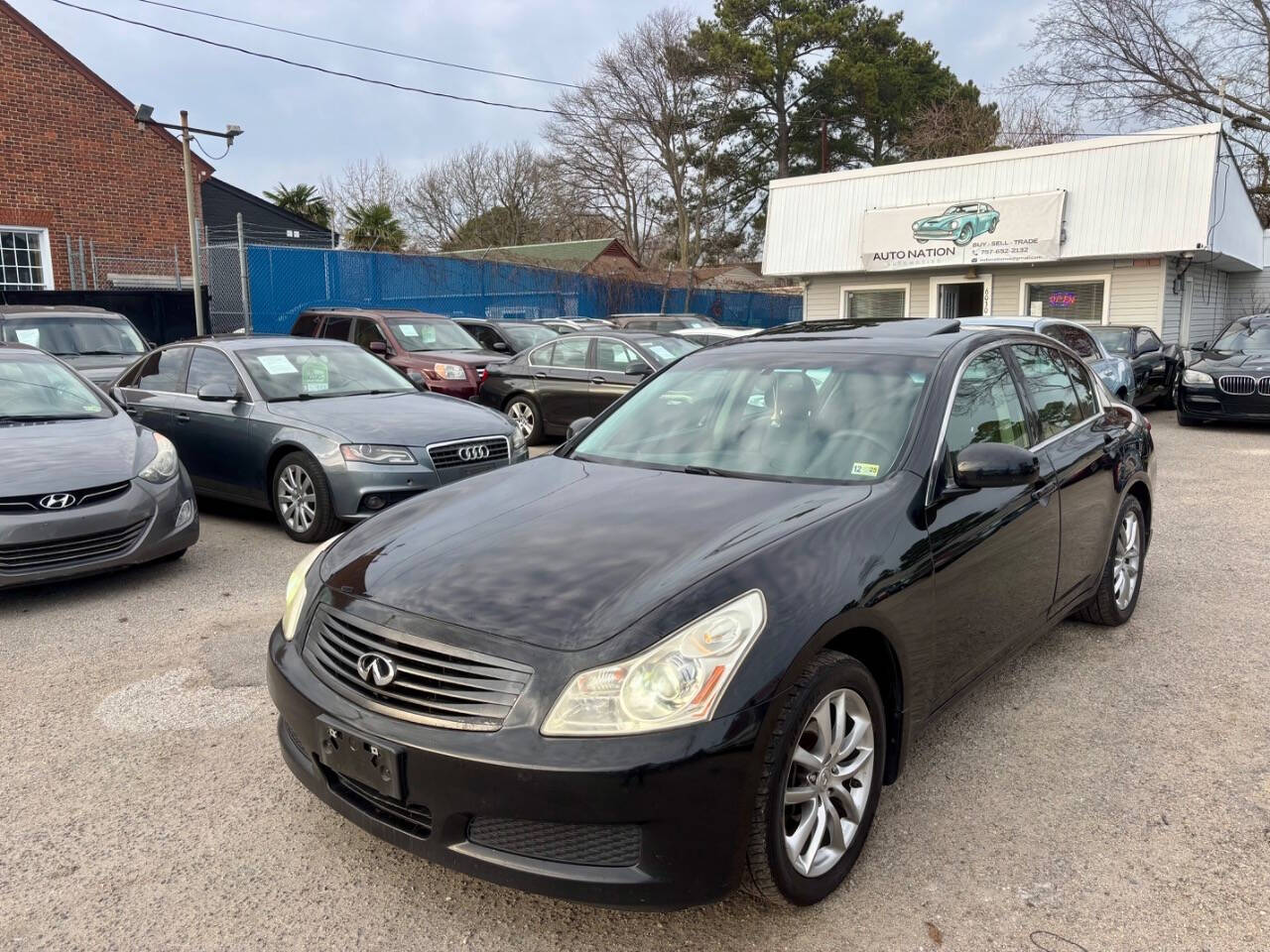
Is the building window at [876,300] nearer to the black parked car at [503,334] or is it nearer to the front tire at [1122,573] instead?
the black parked car at [503,334]

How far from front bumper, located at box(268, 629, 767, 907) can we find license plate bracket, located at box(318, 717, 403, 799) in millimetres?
38

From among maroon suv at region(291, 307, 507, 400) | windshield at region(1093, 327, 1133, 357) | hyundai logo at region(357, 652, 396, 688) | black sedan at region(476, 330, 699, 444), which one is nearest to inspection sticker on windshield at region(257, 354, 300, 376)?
black sedan at region(476, 330, 699, 444)

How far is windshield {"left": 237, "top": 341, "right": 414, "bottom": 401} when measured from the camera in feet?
24.4

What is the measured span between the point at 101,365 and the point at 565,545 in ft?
33.7

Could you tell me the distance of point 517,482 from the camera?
356cm

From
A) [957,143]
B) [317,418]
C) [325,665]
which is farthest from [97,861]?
[957,143]

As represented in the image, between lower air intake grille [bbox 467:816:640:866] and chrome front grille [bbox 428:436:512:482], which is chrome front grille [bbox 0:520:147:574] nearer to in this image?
chrome front grille [bbox 428:436:512:482]

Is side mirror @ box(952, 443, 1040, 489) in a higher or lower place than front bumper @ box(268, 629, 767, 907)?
higher

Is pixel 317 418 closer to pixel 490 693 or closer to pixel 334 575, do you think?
pixel 334 575

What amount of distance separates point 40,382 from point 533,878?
20.2ft

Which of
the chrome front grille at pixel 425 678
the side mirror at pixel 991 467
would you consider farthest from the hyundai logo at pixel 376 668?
the side mirror at pixel 991 467

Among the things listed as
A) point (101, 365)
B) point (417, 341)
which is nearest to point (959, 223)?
point (417, 341)

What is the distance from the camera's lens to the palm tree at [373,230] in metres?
33.7

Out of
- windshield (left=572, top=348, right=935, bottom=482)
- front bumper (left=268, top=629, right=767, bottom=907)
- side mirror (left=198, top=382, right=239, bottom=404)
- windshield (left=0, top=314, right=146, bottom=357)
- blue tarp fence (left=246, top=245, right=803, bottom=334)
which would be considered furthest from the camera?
blue tarp fence (left=246, top=245, right=803, bottom=334)
